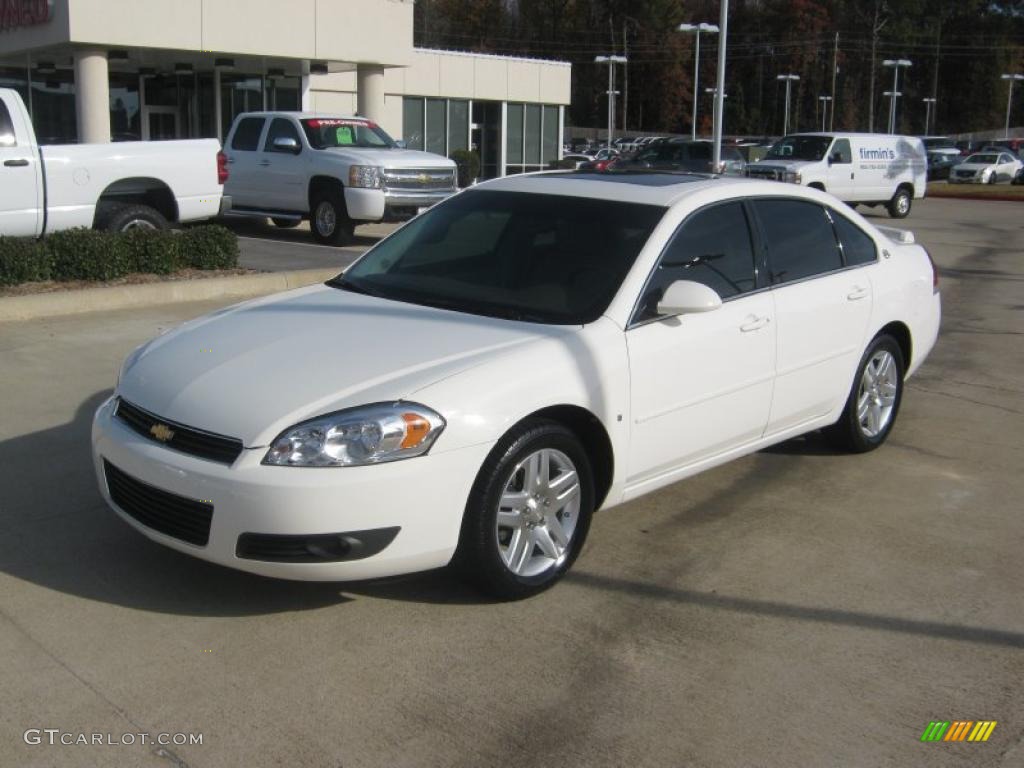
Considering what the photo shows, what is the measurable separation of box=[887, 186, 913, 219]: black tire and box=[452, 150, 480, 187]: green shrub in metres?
11.3

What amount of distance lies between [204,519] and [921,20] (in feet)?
390

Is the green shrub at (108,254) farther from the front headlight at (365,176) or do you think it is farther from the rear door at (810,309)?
the rear door at (810,309)

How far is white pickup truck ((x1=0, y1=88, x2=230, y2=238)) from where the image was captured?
11391mm

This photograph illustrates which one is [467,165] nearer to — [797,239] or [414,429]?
[797,239]

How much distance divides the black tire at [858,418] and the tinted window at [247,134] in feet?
43.1

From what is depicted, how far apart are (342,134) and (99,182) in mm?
5892

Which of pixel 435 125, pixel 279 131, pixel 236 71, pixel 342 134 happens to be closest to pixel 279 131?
pixel 279 131

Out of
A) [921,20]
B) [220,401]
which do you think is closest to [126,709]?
[220,401]

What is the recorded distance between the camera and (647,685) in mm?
4008

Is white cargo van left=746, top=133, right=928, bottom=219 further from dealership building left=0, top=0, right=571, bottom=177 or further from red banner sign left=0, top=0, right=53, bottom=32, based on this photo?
red banner sign left=0, top=0, right=53, bottom=32

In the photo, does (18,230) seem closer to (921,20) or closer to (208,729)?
(208,729)

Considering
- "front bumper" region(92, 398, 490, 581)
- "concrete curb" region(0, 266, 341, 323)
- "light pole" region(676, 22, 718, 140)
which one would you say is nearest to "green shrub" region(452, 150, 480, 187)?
"light pole" region(676, 22, 718, 140)

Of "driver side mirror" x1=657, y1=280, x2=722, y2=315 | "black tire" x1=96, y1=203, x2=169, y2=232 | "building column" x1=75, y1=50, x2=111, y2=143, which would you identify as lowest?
"black tire" x1=96, y1=203, x2=169, y2=232

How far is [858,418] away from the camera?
261 inches
